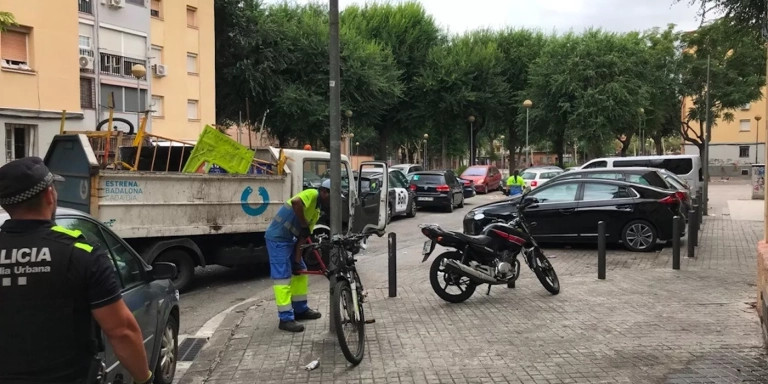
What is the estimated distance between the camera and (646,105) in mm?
34688

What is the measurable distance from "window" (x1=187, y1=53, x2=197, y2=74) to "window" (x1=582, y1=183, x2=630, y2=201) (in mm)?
24080

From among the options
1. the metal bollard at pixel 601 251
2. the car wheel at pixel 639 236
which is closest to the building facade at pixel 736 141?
the car wheel at pixel 639 236

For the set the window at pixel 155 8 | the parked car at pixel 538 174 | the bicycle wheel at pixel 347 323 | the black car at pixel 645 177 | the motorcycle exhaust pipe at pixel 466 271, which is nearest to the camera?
the bicycle wheel at pixel 347 323

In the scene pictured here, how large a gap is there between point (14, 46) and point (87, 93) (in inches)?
165

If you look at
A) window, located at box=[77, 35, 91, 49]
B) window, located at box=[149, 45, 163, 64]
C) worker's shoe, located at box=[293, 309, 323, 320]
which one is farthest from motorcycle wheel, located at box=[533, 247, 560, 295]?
window, located at box=[149, 45, 163, 64]

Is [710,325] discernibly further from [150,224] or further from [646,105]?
[646,105]

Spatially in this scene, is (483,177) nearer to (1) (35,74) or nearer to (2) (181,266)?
(1) (35,74)

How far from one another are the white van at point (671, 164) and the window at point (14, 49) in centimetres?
1873

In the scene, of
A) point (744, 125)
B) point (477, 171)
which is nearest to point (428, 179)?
point (477, 171)

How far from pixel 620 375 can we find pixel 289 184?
5838 millimetres

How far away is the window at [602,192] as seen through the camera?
37.8ft

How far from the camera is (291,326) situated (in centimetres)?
605

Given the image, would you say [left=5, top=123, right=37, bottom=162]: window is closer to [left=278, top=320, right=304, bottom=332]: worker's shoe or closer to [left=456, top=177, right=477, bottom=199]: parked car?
[left=456, top=177, right=477, bottom=199]: parked car

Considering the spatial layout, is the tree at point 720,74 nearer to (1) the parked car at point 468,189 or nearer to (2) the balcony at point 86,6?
(1) the parked car at point 468,189
